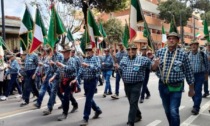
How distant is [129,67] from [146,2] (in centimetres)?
4054

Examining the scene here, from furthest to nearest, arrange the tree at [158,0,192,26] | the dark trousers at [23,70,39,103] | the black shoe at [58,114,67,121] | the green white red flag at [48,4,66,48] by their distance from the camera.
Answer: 1. the tree at [158,0,192,26]
2. the dark trousers at [23,70,39,103]
3. the green white red flag at [48,4,66,48]
4. the black shoe at [58,114,67,121]

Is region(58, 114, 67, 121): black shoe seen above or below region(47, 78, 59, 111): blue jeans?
below

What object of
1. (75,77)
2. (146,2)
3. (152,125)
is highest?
(146,2)

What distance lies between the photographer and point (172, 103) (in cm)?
532

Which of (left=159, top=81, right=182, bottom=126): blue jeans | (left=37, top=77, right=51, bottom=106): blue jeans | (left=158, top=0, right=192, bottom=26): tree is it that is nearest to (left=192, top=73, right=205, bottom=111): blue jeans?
(left=159, top=81, right=182, bottom=126): blue jeans

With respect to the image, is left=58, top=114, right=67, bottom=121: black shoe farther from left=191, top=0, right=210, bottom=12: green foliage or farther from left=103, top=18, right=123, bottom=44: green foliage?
left=191, top=0, right=210, bottom=12: green foliage

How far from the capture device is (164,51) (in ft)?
17.9

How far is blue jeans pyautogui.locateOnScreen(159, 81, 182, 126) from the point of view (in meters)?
5.21

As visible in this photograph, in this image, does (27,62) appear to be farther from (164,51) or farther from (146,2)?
(146,2)

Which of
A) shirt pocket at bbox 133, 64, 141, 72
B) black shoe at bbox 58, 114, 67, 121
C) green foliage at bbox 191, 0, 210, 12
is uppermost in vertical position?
green foliage at bbox 191, 0, 210, 12

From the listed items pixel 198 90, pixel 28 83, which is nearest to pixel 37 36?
pixel 28 83

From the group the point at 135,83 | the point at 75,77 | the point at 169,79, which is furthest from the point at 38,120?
the point at 169,79

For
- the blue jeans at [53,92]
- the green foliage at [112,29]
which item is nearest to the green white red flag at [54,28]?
the blue jeans at [53,92]

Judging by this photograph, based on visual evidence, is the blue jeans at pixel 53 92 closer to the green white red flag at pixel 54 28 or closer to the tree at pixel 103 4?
the green white red flag at pixel 54 28
